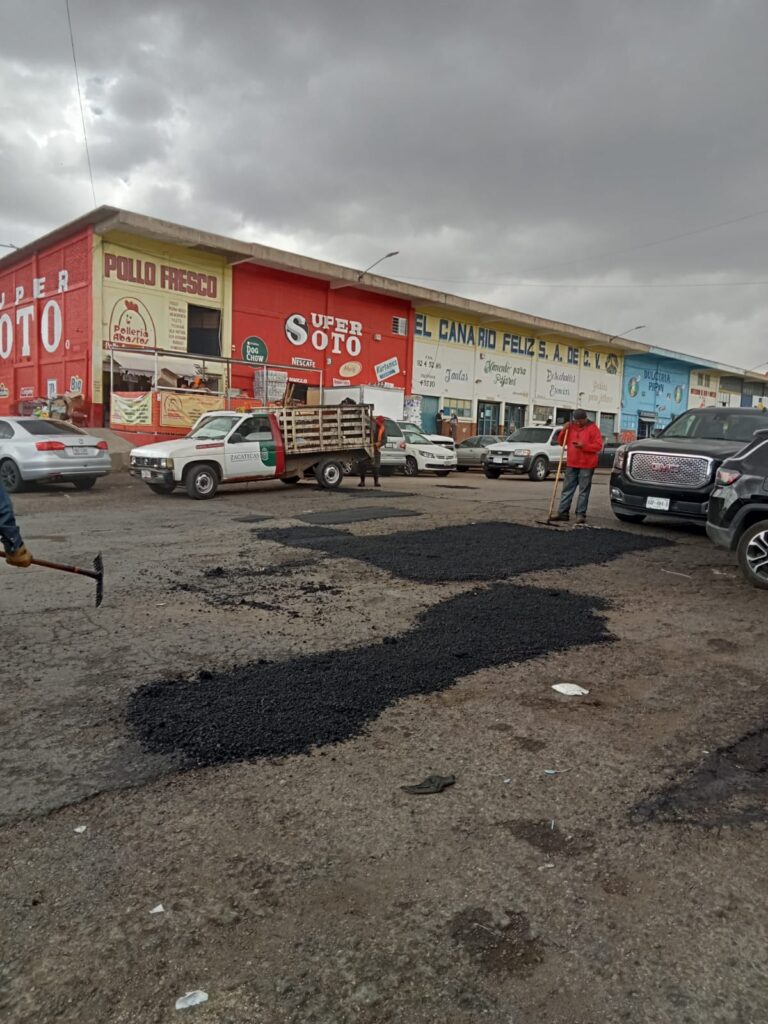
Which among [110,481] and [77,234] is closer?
[110,481]

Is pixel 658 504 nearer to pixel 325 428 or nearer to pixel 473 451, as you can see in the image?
pixel 325 428

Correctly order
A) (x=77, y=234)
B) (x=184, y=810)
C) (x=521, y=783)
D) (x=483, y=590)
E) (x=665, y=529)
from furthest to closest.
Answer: (x=77, y=234) < (x=665, y=529) < (x=483, y=590) < (x=521, y=783) < (x=184, y=810)

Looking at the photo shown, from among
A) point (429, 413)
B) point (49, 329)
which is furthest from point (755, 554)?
point (429, 413)

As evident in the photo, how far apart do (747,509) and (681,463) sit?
334 centimetres

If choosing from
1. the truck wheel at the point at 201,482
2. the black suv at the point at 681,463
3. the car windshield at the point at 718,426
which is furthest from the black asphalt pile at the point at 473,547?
the truck wheel at the point at 201,482

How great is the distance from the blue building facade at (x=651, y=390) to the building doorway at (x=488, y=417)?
39.4 ft

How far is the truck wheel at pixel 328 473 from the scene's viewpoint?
1605 centimetres

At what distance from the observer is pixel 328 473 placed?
1616 centimetres

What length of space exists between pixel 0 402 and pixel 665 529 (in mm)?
27063

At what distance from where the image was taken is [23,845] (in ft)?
9.00

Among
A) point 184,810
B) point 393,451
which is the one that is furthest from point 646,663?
point 393,451

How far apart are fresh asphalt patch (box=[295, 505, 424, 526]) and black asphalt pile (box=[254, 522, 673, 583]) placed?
101 centimetres

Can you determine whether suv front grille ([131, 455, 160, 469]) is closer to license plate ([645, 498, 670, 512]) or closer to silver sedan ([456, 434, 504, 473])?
license plate ([645, 498, 670, 512])

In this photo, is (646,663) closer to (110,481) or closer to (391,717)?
(391,717)
